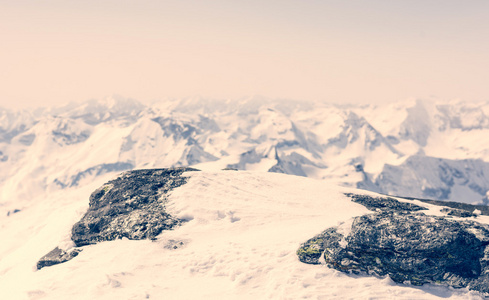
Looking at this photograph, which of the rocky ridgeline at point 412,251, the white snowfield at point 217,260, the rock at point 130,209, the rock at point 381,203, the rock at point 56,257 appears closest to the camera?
the white snowfield at point 217,260

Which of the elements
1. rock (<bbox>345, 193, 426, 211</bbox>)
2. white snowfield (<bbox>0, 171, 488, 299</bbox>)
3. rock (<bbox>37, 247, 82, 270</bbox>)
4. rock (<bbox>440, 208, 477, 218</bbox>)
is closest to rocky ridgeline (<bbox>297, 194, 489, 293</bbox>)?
white snowfield (<bbox>0, 171, 488, 299</bbox>)

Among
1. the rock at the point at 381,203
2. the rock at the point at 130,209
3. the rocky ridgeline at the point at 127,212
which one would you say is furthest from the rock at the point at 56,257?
the rock at the point at 381,203

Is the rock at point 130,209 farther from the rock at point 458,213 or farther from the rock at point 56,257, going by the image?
the rock at point 458,213

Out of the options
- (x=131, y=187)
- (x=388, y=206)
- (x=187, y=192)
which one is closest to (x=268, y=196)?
(x=187, y=192)

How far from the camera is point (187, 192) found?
35.2m

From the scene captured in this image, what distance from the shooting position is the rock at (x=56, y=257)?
28.4 meters

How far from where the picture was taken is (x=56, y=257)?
29.1 m

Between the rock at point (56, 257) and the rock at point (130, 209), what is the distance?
1.49m

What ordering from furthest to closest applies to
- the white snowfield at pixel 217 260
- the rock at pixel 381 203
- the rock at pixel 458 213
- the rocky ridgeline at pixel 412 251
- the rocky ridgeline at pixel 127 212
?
1. the rock at pixel 381 203
2. the rock at pixel 458 213
3. the rocky ridgeline at pixel 127 212
4. the rocky ridgeline at pixel 412 251
5. the white snowfield at pixel 217 260

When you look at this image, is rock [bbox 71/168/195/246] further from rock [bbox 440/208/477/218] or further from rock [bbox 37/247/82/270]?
rock [bbox 440/208/477/218]

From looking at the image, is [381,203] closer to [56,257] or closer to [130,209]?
[130,209]

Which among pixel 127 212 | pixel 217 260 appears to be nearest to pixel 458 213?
pixel 217 260

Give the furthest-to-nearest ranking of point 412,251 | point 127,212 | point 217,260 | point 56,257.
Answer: point 127,212
point 56,257
point 217,260
point 412,251

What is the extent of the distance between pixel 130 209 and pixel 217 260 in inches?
508
